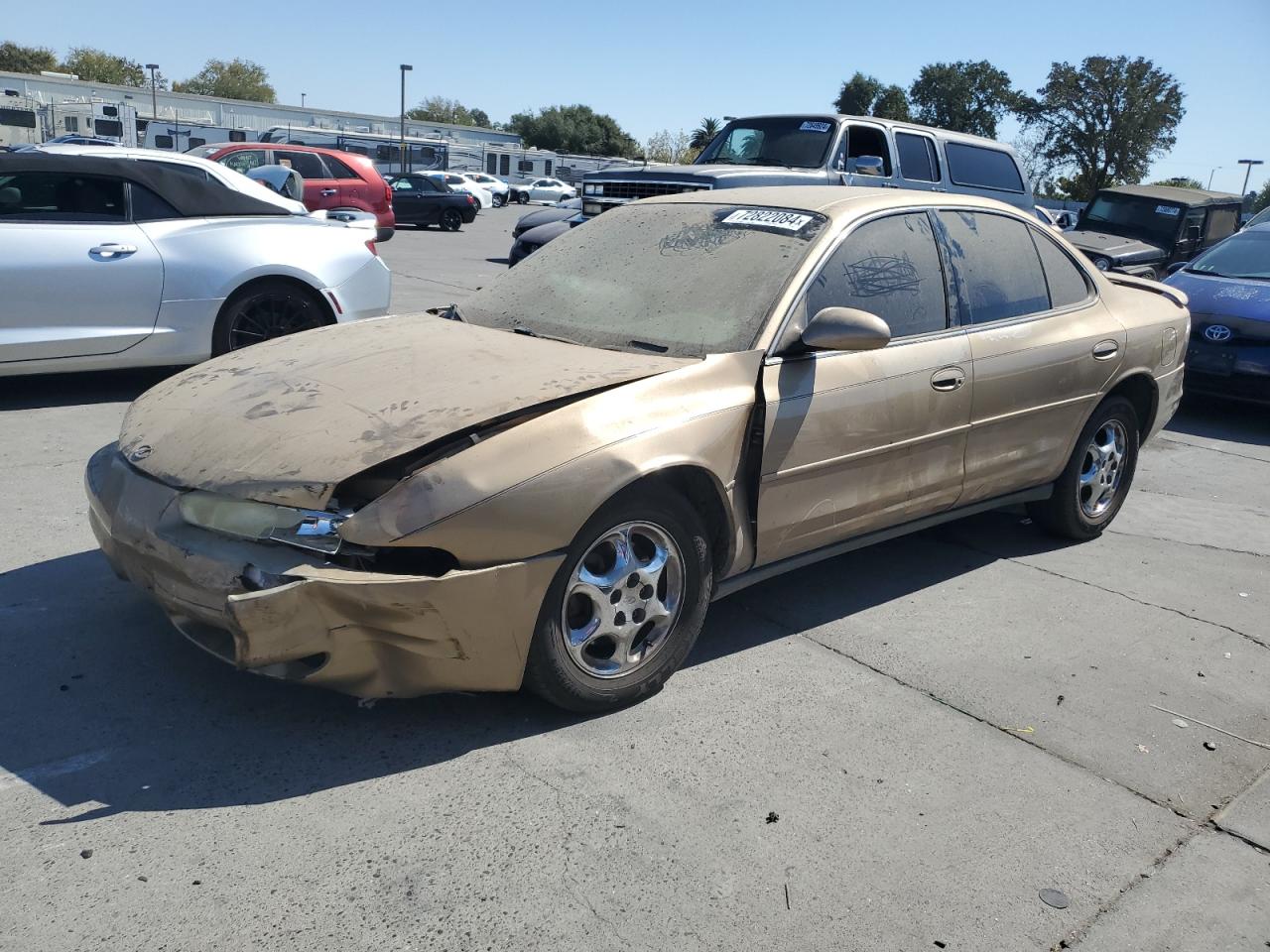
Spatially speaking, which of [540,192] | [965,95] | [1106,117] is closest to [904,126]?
[540,192]

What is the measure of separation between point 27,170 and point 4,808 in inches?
192

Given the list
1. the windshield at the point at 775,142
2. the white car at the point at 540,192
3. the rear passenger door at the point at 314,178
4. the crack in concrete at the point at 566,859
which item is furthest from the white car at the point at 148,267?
the white car at the point at 540,192

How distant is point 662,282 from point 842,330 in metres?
0.75

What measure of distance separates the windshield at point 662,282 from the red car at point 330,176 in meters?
15.4

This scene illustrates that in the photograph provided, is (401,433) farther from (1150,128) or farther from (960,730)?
(1150,128)

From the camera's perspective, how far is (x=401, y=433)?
120 inches

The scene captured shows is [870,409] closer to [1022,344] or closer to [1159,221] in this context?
[1022,344]

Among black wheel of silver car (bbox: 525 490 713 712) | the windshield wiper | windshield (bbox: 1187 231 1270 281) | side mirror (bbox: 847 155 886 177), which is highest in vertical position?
side mirror (bbox: 847 155 886 177)

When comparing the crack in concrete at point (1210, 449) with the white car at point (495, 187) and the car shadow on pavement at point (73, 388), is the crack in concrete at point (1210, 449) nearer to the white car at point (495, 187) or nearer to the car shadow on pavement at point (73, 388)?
the car shadow on pavement at point (73, 388)

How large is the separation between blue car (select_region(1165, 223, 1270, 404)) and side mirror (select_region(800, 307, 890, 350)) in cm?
639

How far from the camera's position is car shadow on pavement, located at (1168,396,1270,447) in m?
8.75

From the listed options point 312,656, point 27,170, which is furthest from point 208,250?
point 312,656

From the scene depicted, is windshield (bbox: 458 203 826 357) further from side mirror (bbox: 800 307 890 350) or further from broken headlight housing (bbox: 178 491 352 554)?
broken headlight housing (bbox: 178 491 352 554)

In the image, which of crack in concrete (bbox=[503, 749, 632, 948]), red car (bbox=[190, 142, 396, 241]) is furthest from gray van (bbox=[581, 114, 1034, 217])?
red car (bbox=[190, 142, 396, 241])
